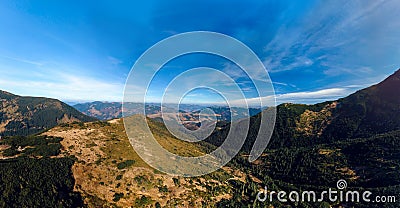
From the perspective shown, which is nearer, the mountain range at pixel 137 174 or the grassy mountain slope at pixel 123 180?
the mountain range at pixel 137 174

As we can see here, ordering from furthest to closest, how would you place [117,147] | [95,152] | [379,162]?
[379,162] → [117,147] → [95,152]

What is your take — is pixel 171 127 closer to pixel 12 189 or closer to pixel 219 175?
pixel 12 189

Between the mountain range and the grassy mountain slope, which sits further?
the grassy mountain slope

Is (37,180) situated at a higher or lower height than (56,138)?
lower

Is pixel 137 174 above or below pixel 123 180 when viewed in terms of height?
above

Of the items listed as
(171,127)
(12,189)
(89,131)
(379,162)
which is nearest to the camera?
(171,127)

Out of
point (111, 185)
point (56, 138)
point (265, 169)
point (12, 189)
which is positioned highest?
point (56, 138)

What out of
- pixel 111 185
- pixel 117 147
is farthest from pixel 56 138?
pixel 111 185

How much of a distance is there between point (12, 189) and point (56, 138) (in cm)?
4261

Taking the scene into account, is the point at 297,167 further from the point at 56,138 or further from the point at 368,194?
the point at 56,138

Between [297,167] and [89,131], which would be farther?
[297,167]

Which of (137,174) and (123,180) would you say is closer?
(123,180)

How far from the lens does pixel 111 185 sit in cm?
7306

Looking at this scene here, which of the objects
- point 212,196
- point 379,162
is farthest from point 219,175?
point 379,162
